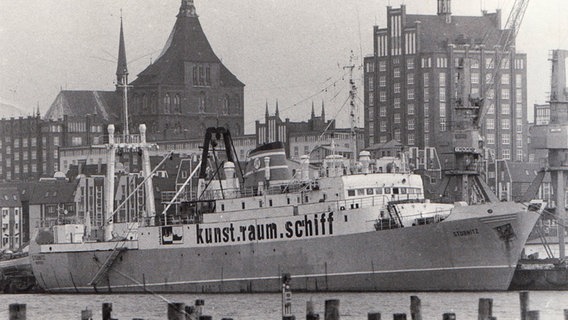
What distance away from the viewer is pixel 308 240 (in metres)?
58.6

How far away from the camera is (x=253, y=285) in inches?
2381

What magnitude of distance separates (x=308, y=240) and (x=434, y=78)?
6047 cm

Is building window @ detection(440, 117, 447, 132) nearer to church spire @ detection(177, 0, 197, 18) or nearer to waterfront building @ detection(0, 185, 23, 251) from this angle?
church spire @ detection(177, 0, 197, 18)

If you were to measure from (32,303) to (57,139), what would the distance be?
78285 millimetres

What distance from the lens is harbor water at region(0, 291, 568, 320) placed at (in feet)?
157

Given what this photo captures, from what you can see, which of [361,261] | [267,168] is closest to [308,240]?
[361,261]

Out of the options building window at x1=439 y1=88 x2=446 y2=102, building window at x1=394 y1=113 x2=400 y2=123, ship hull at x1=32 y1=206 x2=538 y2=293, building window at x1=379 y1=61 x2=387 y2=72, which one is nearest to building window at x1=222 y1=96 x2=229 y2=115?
building window at x1=379 y1=61 x2=387 y2=72

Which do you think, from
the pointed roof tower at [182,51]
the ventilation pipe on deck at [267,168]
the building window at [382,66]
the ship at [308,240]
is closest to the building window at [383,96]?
the building window at [382,66]

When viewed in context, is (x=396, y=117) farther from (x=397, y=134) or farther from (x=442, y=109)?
(x=442, y=109)

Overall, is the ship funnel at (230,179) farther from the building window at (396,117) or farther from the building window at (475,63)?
the building window at (475,63)

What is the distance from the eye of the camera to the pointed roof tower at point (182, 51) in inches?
5241

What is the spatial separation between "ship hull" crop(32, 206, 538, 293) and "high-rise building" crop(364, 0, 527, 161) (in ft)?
182

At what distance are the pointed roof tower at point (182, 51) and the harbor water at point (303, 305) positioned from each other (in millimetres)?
71862

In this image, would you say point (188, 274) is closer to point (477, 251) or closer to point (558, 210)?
point (477, 251)
